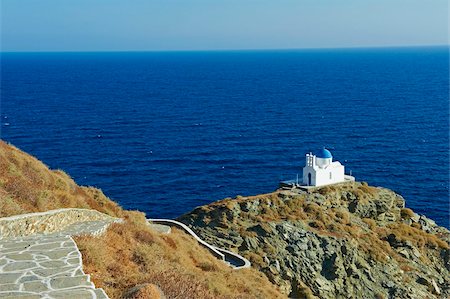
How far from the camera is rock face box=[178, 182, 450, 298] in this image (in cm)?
3894

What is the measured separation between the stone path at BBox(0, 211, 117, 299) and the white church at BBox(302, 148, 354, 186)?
137 ft

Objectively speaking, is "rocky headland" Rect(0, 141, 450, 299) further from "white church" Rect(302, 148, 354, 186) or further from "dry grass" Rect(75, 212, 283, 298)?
"white church" Rect(302, 148, 354, 186)

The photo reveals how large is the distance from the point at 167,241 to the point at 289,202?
1037 inches

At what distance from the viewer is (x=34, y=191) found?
22688 mm

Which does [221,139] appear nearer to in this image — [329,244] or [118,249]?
[329,244]

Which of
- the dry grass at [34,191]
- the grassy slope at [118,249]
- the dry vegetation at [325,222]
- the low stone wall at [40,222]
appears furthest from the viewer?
the dry vegetation at [325,222]

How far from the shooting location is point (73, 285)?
41.9ft

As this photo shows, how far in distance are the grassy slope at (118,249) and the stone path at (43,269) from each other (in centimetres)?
63

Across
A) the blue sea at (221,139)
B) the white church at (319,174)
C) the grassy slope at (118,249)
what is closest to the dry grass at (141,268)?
the grassy slope at (118,249)

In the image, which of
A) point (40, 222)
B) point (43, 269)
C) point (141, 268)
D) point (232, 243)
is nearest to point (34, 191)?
point (40, 222)

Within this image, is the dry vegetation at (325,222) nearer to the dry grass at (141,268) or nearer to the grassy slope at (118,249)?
the grassy slope at (118,249)

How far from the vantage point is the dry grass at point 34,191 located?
21172 millimetres

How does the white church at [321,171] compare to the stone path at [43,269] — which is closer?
the stone path at [43,269]

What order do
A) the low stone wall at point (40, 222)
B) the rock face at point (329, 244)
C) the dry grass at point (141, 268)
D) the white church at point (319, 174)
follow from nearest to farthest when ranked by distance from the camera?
the dry grass at point (141, 268)
the low stone wall at point (40, 222)
the rock face at point (329, 244)
the white church at point (319, 174)
